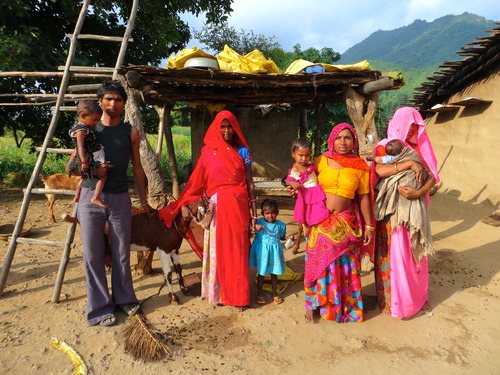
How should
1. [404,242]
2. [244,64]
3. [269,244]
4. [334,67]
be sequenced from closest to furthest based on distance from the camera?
[404,242]
[269,244]
[334,67]
[244,64]

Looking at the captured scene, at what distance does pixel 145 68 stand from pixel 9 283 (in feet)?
10.0

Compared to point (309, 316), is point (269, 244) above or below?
above

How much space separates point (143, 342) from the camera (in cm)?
259

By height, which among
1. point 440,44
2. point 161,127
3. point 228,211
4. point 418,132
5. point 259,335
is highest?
point 440,44

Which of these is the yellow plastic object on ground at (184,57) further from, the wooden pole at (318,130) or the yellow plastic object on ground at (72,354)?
the wooden pole at (318,130)

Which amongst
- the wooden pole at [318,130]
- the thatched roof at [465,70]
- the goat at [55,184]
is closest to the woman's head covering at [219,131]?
the goat at [55,184]

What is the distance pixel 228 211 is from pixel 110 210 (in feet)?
3.48

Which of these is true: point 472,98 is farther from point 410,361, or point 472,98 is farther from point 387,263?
point 410,361

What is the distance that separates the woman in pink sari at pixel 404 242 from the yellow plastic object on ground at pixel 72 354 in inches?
106

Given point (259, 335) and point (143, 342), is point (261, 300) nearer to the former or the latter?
point (259, 335)

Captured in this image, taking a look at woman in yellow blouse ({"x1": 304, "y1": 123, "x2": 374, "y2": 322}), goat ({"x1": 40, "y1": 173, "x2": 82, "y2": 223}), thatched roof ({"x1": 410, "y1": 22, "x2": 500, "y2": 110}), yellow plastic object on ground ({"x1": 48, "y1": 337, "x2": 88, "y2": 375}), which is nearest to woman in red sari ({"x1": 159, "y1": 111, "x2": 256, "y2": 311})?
woman in yellow blouse ({"x1": 304, "y1": 123, "x2": 374, "y2": 322})

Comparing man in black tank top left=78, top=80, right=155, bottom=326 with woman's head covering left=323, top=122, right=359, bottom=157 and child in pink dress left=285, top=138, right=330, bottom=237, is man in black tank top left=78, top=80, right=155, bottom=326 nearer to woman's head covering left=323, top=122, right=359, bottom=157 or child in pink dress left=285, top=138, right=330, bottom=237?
child in pink dress left=285, top=138, right=330, bottom=237

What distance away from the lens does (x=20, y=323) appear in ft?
9.66

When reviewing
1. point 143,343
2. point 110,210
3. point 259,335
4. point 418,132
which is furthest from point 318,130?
point 143,343
